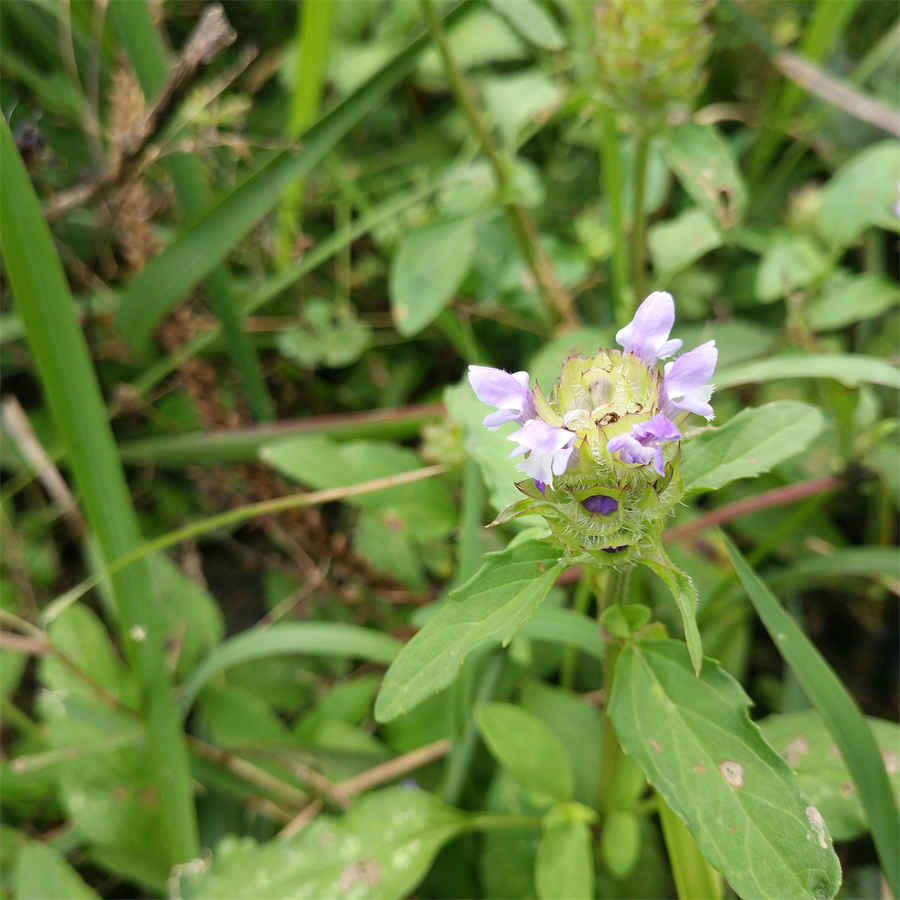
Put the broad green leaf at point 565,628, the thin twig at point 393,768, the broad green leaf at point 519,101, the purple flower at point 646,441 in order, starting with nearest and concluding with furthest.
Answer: the purple flower at point 646,441
the broad green leaf at point 565,628
the thin twig at point 393,768
the broad green leaf at point 519,101

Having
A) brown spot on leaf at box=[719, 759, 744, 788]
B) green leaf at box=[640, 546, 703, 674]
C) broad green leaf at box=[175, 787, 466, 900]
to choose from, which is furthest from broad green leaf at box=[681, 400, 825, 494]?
broad green leaf at box=[175, 787, 466, 900]

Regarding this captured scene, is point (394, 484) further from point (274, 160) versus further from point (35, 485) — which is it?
point (35, 485)

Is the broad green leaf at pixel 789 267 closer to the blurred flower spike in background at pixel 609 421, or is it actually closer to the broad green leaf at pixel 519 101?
the broad green leaf at pixel 519 101

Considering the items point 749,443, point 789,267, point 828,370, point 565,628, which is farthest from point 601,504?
point 789,267

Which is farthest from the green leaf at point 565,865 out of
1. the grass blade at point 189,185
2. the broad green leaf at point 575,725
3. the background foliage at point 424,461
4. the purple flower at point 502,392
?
the grass blade at point 189,185

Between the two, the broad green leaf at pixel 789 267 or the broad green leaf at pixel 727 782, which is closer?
the broad green leaf at pixel 727 782

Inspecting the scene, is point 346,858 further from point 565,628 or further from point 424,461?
point 424,461
